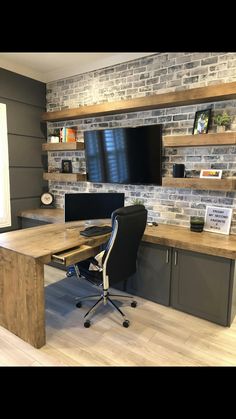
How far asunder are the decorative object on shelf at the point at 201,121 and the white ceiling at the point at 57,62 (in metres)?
1.05

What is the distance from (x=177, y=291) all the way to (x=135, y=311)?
473 millimetres

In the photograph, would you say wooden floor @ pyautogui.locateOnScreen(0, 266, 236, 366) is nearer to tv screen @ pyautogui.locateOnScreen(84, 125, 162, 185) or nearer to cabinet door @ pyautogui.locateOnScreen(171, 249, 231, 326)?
cabinet door @ pyautogui.locateOnScreen(171, 249, 231, 326)

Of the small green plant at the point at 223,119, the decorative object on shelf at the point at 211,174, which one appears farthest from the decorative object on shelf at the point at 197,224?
the small green plant at the point at 223,119

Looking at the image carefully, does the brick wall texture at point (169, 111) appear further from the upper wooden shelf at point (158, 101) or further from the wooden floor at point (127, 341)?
the wooden floor at point (127, 341)

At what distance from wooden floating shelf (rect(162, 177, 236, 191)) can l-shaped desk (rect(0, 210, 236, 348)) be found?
497mm

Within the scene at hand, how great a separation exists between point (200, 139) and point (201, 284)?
1455 millimetres

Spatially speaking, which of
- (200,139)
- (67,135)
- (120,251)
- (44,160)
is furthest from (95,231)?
(44,160)

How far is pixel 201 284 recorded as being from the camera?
2.44 m

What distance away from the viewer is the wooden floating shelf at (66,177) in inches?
148

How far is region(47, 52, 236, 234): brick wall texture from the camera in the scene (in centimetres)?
269

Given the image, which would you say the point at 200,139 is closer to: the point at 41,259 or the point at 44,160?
the point at 41,259

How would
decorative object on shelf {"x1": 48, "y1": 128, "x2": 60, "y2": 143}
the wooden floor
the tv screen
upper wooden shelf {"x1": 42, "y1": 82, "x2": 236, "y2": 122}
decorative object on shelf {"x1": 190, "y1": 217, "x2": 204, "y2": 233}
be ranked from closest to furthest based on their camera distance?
1. the wooden floor
2. upper wooden shelf {"x1": 42, "y1": 82, "x2": 236, "y2": 122}
3. decorative object on shelf {"x1": 190, "y1": 217, "x2": 204, "y2": 233}
4. the tv screen
5. decorative object on shelf {"x1": 48, "y1": 128, "x2": 60, "y2": 143}

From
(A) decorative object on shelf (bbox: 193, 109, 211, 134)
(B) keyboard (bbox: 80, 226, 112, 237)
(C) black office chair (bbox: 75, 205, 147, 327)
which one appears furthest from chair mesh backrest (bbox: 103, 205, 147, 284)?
(A) decorative object on shelf (bbox: 193, 109, 211, 134)
